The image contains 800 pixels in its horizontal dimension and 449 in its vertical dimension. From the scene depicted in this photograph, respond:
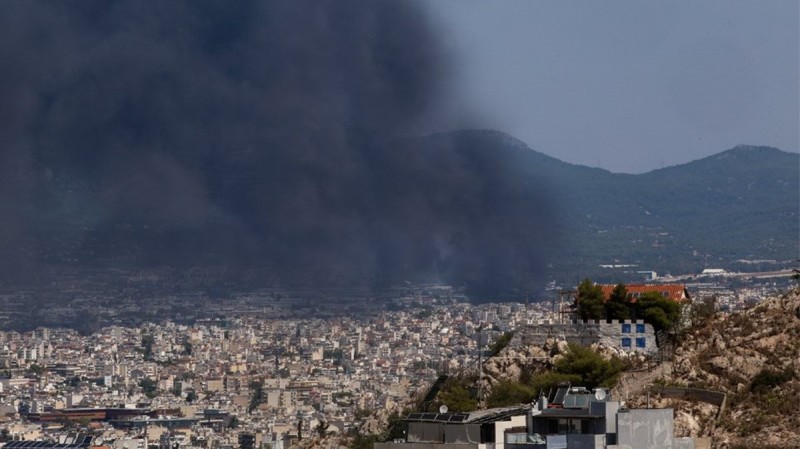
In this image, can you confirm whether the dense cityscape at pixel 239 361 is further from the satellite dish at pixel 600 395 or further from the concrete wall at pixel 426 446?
the satellite dish at pixel 600 395

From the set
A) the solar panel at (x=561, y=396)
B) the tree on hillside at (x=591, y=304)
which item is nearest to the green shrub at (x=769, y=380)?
the solar panel at (x=561, y=396)

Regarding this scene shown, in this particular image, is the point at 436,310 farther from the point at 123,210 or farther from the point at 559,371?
the point at 559,371

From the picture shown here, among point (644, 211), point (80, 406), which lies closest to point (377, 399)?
point (80, 406)

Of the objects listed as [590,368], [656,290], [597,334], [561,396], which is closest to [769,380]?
[590,368]

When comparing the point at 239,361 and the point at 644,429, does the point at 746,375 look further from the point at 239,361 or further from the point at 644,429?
the point at 239,361

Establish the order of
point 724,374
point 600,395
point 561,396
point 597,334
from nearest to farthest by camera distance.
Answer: point 600,395, point 561,396, point 724,374, point 597,334

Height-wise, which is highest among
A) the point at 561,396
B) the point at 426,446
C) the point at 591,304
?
the point at 591,304
